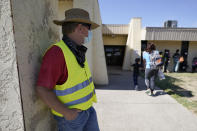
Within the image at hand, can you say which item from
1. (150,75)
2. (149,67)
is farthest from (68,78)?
(150,75)

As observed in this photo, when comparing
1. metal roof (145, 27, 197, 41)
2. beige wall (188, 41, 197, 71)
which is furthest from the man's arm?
beige wall (188, 41, 197, 71)

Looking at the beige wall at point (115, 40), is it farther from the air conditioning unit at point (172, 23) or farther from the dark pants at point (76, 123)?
the dark pants at point (76, 123)

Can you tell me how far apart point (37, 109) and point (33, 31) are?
0.73 m

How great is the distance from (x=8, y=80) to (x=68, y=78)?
0.45m

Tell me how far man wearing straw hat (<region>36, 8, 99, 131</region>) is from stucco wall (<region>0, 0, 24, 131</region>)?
176mm

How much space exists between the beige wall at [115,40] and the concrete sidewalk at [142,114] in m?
9.05

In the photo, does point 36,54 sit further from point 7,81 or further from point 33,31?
point 7,81

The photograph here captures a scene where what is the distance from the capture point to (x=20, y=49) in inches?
39.8

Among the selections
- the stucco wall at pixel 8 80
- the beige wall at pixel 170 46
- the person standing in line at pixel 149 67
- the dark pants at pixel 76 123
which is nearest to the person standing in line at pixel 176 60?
the beige wall at pixel 170 46

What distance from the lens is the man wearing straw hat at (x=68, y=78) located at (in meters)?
1.08

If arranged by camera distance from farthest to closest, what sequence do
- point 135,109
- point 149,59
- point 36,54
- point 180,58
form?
1. point 180,58
2. point 149,59
3. point 135,109
4. point 36,54

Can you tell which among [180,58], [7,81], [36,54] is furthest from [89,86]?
[180,58]

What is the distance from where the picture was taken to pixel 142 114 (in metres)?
3.63

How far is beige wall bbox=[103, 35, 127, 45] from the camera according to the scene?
13375 mm
